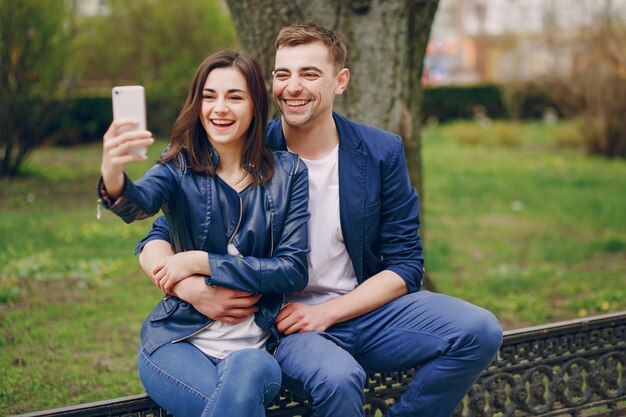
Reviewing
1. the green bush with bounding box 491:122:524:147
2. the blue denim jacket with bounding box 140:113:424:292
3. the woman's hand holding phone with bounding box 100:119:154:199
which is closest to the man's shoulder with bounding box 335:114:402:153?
the blue denim jacket with bounding box 140:113:424:292

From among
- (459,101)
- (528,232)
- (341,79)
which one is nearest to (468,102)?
(459,101)

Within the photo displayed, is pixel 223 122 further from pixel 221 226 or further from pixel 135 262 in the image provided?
pixel 135 262

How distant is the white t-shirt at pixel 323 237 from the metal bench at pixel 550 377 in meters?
0.45

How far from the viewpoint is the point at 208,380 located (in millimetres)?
2699

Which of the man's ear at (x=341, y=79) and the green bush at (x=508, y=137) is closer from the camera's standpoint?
the man's ear at (x=341, y=79)

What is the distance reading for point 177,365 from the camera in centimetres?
277

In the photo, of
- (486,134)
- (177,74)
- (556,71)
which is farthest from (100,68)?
(556,71)

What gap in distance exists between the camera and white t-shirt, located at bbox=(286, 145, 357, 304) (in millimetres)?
3215

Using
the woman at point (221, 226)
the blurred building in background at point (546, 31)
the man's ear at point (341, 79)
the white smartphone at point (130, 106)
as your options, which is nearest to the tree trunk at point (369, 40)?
the man's ear at point (341, 79)

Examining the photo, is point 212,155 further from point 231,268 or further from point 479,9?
point 479,9

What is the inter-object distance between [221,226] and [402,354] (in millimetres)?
839

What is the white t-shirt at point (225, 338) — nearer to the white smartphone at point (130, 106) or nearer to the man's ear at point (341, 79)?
the white smartphone at point (130, 106)

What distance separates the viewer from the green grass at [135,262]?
14.8ft

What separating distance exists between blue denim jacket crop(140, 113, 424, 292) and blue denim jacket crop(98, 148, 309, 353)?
0.25m
